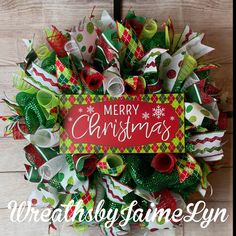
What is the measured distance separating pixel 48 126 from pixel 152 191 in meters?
0.28

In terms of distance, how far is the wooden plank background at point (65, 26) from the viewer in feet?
3.76

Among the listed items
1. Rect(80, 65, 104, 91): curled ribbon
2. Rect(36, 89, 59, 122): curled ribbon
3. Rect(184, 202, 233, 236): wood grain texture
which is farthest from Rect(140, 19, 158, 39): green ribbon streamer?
Rect(184, 202, 233, 236): wood grain texture

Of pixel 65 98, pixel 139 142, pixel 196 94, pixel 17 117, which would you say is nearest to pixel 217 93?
pixel 196 94

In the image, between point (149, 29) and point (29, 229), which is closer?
point (149, 29)

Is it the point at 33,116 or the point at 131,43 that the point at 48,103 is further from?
the point at 131,43

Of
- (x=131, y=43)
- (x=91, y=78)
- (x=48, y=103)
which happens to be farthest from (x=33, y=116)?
(x=131, y=43)

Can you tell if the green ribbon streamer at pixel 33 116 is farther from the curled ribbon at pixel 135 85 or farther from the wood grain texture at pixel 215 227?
the wood grain texture at pixel 215 227

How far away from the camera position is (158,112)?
0.98 metres

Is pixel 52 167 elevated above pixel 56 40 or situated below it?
below

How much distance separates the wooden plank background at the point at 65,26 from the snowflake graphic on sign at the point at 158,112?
0.85ft

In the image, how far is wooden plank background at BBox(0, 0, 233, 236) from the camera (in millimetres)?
1146

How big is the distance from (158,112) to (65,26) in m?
0.38

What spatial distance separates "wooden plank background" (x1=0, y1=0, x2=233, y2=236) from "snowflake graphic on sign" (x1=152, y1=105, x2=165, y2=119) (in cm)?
26

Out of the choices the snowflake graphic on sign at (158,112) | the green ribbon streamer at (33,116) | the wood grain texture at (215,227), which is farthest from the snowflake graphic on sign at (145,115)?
the wood grain texture at (215,227)
